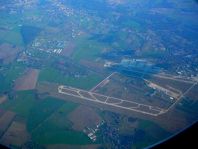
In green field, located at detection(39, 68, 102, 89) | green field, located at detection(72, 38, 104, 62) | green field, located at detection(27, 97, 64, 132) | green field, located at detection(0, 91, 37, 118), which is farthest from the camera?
green field, located at detection(72, 38, 104, 62)

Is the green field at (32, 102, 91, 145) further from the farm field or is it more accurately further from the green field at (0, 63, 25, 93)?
the green field at (0, 63, 25, 93)

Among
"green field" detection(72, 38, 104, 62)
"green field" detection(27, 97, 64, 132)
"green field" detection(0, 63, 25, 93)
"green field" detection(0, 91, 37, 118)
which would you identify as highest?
"green field" detection(72, 38, 104, 62)

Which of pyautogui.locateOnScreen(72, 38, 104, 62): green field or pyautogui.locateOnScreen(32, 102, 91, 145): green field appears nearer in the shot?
pyautogui.locateOnScreen(32, 102, 91, 145): green field

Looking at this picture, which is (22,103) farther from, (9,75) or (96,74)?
(96,74)

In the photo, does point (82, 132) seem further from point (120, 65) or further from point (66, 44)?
point (66, 44)

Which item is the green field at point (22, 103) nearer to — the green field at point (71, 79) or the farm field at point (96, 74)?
the farm field at point (96, 74)

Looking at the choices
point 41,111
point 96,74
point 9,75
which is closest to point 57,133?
point 41,111

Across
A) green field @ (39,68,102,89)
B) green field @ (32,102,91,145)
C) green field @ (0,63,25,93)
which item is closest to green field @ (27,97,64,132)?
green field @ (32,102,91,145)

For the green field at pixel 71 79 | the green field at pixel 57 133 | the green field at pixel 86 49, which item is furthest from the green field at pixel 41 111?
the green field at pixel 86 49

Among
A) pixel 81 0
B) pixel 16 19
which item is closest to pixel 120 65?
pixel 16 19

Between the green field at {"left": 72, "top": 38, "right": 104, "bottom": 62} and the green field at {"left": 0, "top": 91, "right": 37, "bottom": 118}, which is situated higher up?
the green field at {"left": 72, "top": 38, "right": 104, "bottom": 62}
